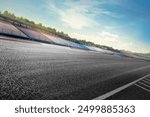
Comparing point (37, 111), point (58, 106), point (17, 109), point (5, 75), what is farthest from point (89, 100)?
point (5, 75)

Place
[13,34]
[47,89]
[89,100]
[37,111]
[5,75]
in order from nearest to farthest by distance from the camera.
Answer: [37,111]
[89,100]
[47,89]
[5,75]
[13,34]

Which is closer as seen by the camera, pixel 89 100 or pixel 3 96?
pixel 3 96

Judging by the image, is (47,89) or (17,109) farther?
(47,89)

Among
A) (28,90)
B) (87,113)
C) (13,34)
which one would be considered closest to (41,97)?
(28,90)

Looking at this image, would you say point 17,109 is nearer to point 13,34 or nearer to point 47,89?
point 47,89

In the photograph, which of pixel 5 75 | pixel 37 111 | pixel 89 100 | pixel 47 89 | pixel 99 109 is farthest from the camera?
pixel 5 75

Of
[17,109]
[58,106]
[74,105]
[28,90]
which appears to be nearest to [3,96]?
[17,109]

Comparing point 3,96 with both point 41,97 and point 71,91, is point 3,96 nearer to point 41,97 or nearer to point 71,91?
point 41,97

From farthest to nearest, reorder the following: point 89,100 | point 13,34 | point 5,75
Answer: point 13,34 < point 5,75 < point 89,100

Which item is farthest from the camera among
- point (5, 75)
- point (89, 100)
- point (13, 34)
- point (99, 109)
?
point (13, 34)

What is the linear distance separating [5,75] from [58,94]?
218cm

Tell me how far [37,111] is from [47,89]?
166 centimetres

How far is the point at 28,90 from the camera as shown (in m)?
6.16

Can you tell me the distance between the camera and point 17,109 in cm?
500
